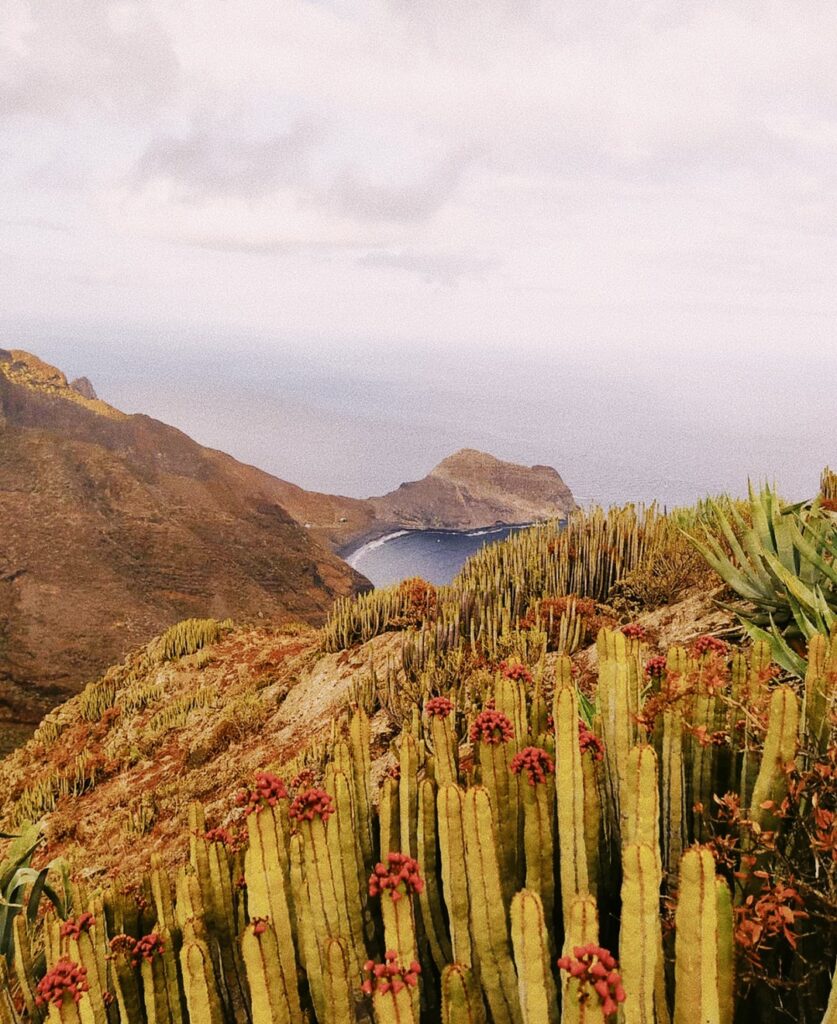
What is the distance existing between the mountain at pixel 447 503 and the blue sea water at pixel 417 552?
2.60ft

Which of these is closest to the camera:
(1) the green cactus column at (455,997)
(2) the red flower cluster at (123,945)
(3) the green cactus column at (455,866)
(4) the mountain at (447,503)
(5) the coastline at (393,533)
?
(1) the green cactus column at (455,997)

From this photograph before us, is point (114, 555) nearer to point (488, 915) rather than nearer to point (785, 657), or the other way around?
point (785, 657)

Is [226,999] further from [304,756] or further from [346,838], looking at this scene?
[304,756]

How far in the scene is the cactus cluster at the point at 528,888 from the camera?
1.76 meters

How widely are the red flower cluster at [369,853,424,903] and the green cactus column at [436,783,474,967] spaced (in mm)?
151

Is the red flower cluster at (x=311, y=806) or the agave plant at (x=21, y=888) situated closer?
the red flower cluster at (x=311, y=806)

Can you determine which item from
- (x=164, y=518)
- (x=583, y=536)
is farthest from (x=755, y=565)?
(x=164, y=518)

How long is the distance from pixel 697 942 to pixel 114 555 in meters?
28.2

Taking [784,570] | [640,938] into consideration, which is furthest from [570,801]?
[784,570]

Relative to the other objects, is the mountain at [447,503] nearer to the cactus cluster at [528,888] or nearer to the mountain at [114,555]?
the mountain at [114,555]

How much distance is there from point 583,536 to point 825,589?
10.3ft

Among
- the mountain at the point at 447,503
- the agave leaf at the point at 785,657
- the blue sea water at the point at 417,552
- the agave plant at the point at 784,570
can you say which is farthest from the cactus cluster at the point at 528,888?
the mountain at the point at 447,503

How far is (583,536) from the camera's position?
25.8 ft

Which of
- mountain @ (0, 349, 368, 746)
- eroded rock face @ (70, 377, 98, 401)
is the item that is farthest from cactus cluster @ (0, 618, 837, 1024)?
eroded rock face @ (70, 377, 98, 401)
